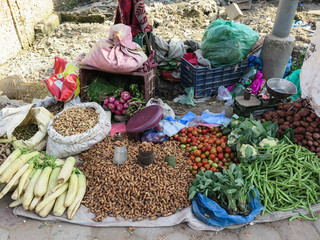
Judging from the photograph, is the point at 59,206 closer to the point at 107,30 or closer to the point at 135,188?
the point at 135,188

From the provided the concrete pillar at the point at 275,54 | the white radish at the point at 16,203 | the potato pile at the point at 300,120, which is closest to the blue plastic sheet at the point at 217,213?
the potato pile at the point at 300,120

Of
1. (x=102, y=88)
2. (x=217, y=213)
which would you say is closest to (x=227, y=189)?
(x=217, y=213)

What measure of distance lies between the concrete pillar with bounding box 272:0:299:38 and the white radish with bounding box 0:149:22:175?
4706 millimetres

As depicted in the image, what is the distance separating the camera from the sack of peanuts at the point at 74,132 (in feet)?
11.4

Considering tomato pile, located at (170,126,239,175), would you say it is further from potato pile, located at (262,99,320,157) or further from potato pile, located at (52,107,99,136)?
potato pile, located at (52,107,99,136)

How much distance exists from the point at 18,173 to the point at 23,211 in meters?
0.44

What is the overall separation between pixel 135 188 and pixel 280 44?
3.70 meters

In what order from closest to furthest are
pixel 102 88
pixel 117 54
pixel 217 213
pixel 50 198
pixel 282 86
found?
pixel 217 213
pixel 50 198
pixel 117 54
pixel 282 86
pixel 102 88

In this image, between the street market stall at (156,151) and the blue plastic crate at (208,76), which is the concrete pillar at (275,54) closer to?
the street market stall at (156,151)

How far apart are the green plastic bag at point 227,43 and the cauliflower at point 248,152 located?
2091 millimetres

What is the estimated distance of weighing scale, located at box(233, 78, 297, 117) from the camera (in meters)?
4.05

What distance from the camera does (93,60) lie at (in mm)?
4207

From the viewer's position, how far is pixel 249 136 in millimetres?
3422

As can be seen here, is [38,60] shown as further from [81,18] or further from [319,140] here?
[319,140]
